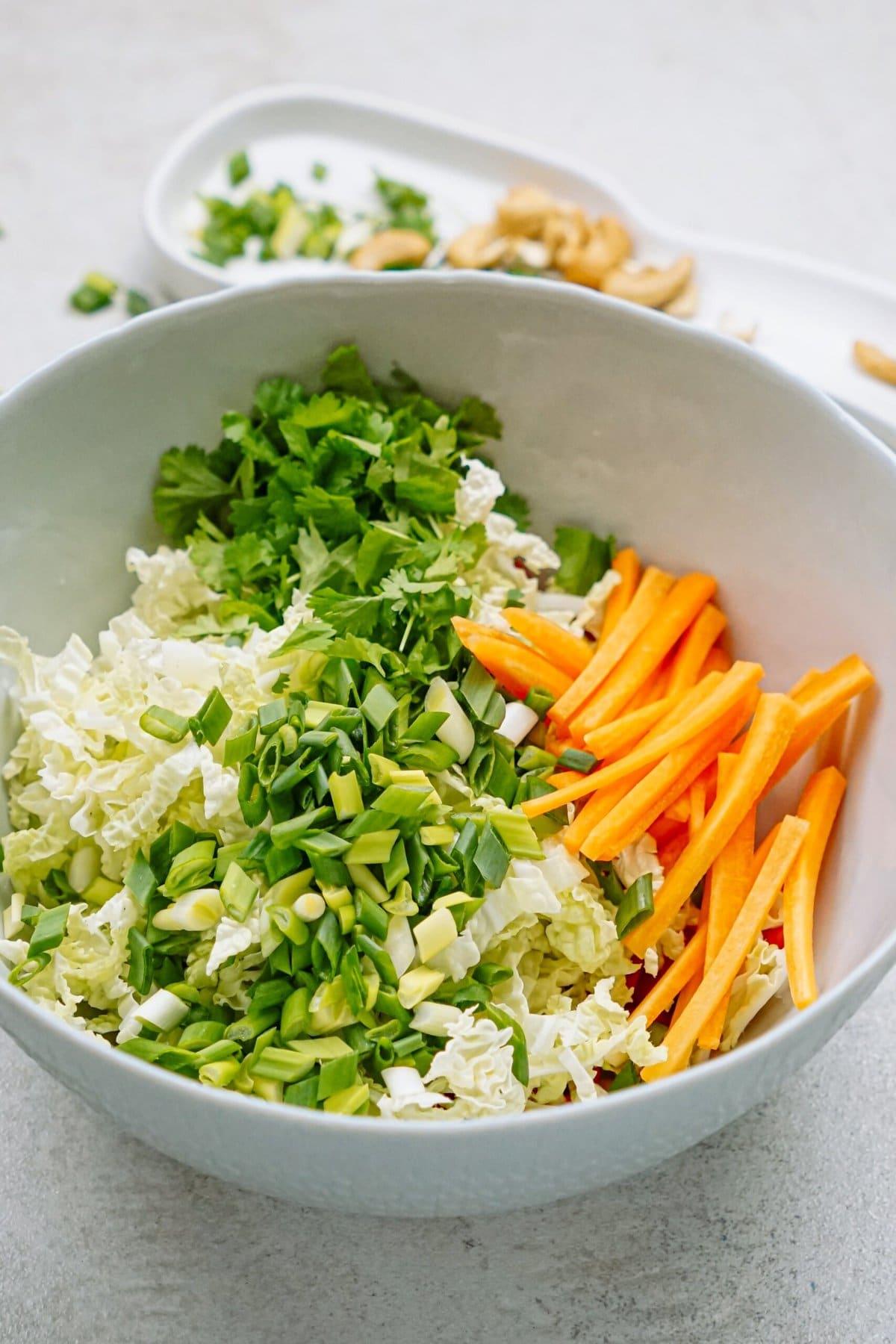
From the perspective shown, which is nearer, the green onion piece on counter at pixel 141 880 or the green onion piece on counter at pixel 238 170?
the green onion piece on counter at pixel 141 880

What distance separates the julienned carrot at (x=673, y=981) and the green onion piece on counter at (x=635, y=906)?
0.06m

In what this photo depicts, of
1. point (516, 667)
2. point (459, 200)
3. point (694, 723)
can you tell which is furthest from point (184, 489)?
point (459, 200)

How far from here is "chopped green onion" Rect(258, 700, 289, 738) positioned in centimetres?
143

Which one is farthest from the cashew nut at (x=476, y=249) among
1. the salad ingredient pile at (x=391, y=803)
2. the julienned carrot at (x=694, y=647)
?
the julienned carrot at (x=694, y=647)

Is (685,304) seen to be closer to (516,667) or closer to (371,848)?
(516,667)

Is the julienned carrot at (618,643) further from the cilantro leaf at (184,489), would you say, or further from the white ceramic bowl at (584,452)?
the cilantro leaf at (184,489)

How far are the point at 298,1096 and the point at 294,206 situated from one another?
69.5 inches

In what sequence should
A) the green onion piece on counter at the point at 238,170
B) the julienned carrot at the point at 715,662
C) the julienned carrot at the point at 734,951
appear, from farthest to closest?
the green onion piece on counter at the point at 238,170
the julienned carrot at the point at 715,662
the julienned carrot at the point at 734,951

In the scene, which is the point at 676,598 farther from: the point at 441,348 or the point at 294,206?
the point at 294,206

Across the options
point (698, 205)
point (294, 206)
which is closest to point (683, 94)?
point (698, 205)

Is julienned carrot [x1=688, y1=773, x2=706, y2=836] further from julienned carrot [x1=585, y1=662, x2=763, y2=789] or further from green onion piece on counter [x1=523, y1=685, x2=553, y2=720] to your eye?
green onion piece on counter [x1=523, y1=685, x2=553, y2=720]

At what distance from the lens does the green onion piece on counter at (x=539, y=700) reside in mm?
1584

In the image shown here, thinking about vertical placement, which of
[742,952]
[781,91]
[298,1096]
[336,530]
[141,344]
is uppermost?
[781,91]

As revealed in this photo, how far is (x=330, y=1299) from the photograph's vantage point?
1.38m
